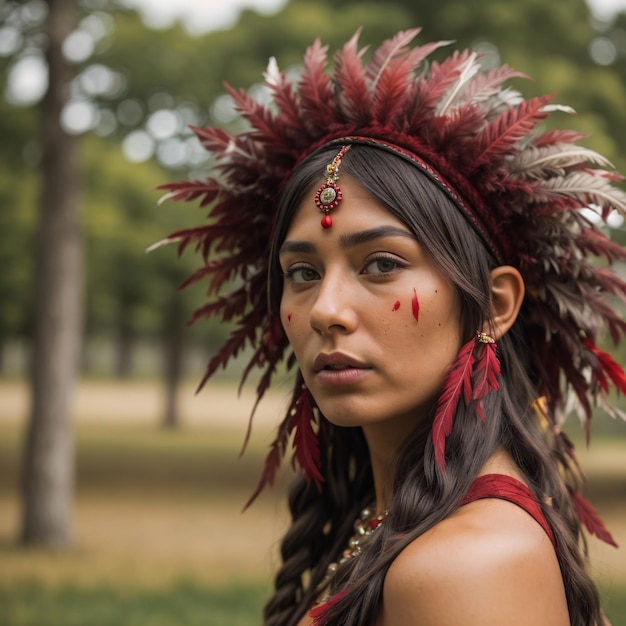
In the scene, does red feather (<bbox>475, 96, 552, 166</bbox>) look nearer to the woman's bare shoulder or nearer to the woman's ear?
the woman's ear

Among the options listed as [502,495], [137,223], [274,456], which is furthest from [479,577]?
[137,223]

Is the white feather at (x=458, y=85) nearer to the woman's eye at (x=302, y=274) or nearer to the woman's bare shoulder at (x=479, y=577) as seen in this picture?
the woman's eye at (x=302, y=274)

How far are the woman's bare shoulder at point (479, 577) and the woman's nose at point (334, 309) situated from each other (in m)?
0.49

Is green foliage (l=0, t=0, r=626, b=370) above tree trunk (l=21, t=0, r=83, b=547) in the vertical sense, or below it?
above

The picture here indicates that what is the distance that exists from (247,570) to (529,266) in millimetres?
7735

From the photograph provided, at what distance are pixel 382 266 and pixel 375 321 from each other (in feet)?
0.43

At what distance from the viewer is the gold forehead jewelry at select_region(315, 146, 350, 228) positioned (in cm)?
210

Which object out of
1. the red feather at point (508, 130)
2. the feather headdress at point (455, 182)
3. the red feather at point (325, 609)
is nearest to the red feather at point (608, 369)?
the feather headdress at point (455, 182)

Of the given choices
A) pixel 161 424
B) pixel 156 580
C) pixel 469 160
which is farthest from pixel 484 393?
pixel 161 424

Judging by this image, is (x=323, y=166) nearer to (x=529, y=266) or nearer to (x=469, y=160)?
(x=469, y=160)

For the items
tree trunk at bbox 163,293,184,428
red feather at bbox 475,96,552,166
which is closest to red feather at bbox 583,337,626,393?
red feather at bbox 475,96,552,166

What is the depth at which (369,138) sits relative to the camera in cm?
220

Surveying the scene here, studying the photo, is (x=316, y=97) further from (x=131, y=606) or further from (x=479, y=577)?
(x=131, y=606)

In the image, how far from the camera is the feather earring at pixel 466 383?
2000 mm
